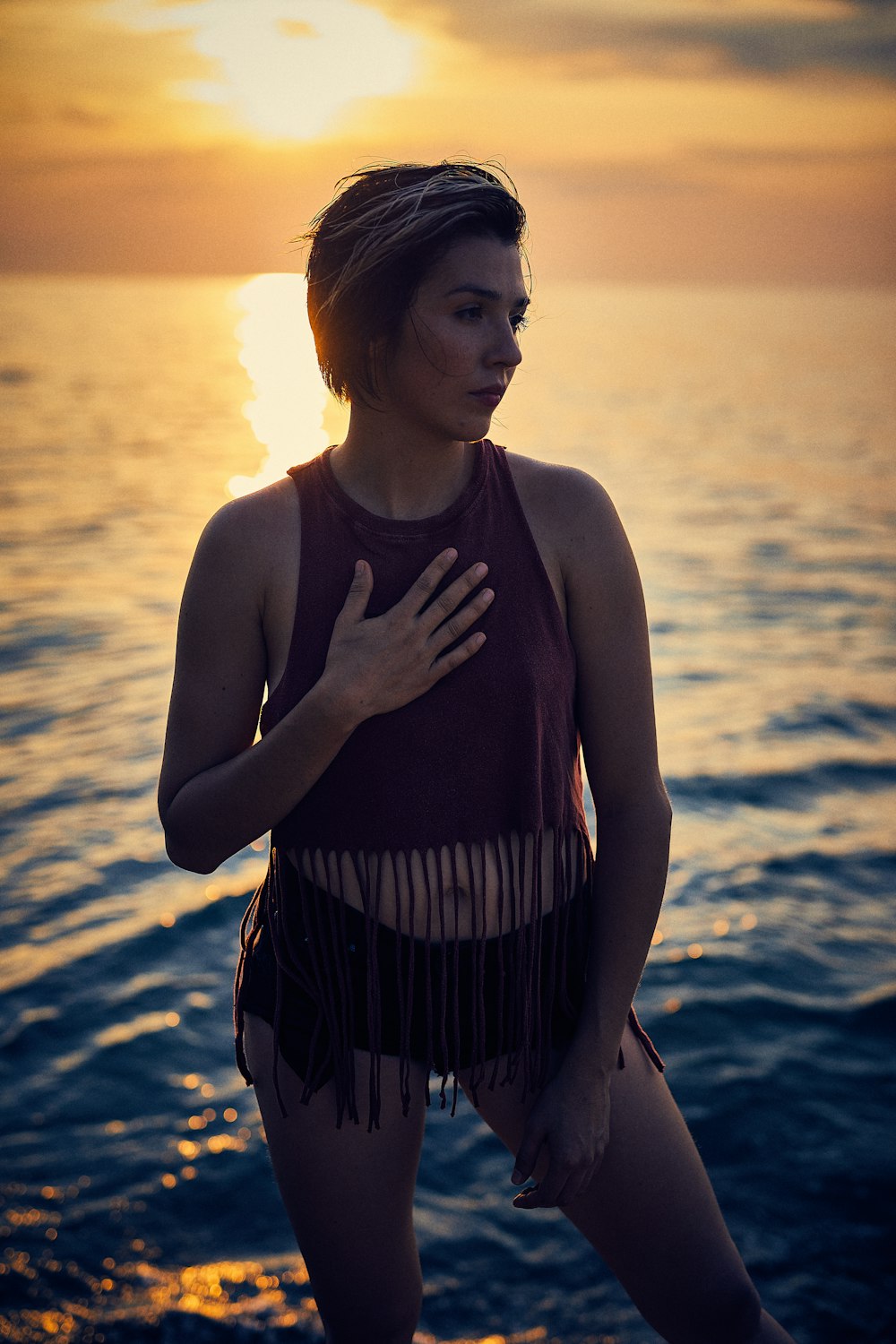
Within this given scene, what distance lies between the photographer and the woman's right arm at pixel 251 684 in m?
2.05

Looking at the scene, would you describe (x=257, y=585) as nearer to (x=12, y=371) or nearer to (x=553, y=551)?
(x=553, y=551)

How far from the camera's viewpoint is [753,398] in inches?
1453

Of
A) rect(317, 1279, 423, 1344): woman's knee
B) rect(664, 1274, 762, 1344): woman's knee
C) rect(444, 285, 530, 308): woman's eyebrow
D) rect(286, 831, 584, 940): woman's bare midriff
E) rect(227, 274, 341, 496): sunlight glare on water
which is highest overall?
rect(444, 285, 530, 308): woman's eyebrow

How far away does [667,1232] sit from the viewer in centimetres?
221

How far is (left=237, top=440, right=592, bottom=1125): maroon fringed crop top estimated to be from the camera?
2.15 m

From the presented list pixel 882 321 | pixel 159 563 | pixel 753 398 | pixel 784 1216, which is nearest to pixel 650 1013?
pixel 784 1216

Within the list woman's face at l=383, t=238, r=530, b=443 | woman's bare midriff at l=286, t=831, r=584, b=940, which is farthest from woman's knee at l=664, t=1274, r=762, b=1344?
woman's face at l=383, t=238, r=530, b=443

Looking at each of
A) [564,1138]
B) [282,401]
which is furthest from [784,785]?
[282,401]

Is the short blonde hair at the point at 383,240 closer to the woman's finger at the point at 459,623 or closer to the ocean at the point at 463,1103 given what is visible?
the woman's finger at the point at 459,623

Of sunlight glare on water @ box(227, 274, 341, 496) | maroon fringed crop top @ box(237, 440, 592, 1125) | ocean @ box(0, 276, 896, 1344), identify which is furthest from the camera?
sunlight glare on water @ box(227, 274, 341, 496)

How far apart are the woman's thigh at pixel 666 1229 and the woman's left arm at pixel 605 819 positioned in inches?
2.5

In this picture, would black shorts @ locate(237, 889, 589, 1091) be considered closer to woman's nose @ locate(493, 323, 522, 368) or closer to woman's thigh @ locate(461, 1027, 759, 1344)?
woman's thigh @ locate(461, 1027, 759, 1344)

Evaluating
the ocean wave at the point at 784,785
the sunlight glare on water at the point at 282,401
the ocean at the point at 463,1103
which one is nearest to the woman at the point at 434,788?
the sunlight glare on water at the point at 282,401

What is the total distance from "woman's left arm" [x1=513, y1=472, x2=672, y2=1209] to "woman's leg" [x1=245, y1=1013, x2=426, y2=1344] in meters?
0.25
